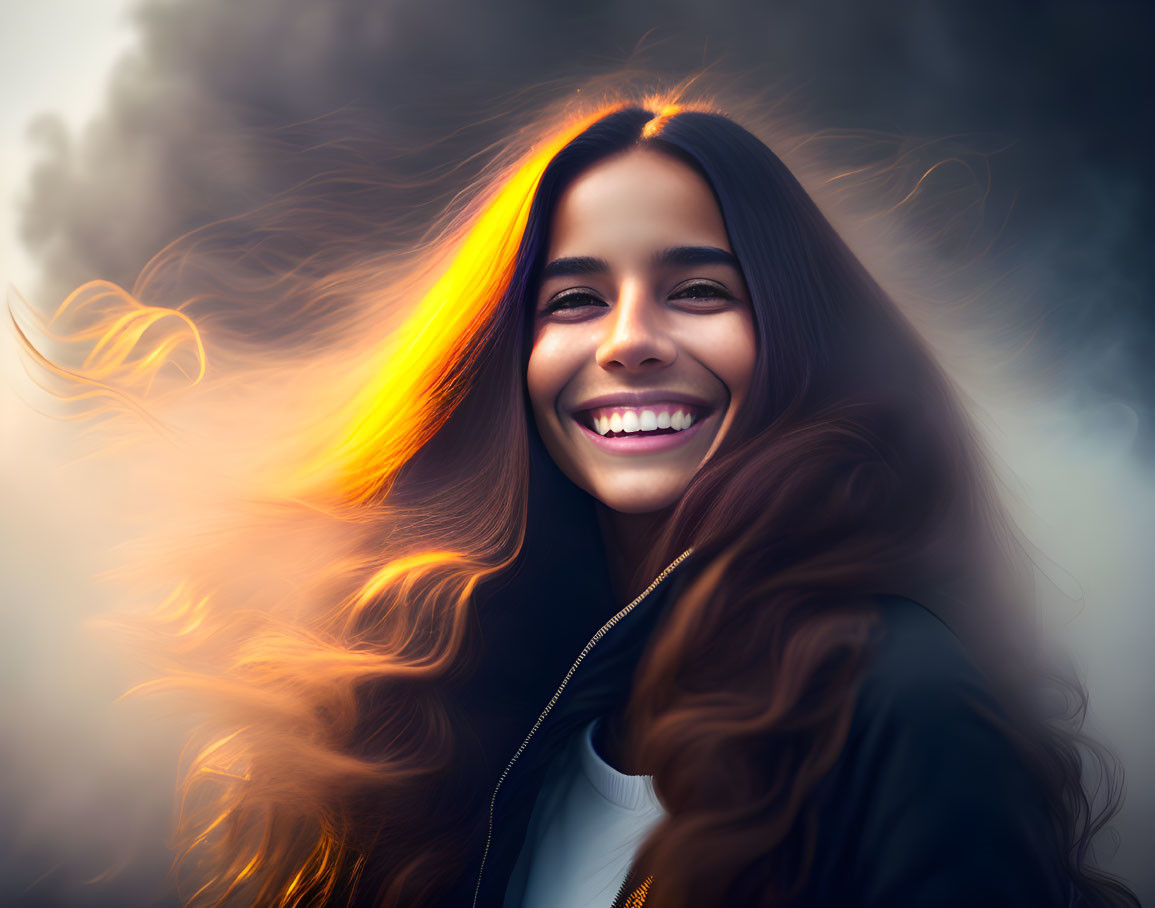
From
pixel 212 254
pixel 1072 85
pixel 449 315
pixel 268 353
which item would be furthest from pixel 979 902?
pixel 212 254

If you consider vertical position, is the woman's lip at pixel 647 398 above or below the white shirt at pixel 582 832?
above

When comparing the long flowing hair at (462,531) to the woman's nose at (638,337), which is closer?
the long flowing hair at (462,531)

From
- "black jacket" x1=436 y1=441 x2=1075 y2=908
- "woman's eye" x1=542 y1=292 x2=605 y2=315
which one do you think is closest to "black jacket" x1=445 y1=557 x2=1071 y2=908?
"black jacket" x1=436 y1=441 x2=1075 y2=908

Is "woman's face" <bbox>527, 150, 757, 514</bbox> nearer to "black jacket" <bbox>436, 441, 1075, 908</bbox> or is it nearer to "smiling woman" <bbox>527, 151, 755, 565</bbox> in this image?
"smiling woman" <bbox>527, 151, 755, 565</bbox>

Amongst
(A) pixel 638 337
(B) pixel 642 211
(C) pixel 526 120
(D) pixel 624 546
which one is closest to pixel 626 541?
(D) pixel 624 546

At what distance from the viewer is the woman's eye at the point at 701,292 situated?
3.28 feet

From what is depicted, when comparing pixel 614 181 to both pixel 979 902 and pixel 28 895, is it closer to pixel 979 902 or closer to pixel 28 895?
pixel 979 902

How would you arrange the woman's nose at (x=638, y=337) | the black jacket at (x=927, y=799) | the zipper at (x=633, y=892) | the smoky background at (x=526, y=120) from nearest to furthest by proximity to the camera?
the black jacket at (x=927, y=799)
the zipper at (x=633, y=892)
the woman's nose at (x=638, y=337)
the smoky background at (x=526, y=120)

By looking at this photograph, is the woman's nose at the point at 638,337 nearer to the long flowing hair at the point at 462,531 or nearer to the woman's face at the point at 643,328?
the woman's face at the point at 643,328

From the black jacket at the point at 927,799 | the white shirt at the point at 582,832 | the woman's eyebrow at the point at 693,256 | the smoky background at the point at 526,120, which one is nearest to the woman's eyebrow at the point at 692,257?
the woman's eyebrow at the point at 693,256

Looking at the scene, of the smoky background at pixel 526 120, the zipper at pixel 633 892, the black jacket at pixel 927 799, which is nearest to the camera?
the black jacket at pixel 927 799

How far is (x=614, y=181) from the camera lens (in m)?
1.04

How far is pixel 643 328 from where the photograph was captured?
0.98 meters

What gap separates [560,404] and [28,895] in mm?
1147
